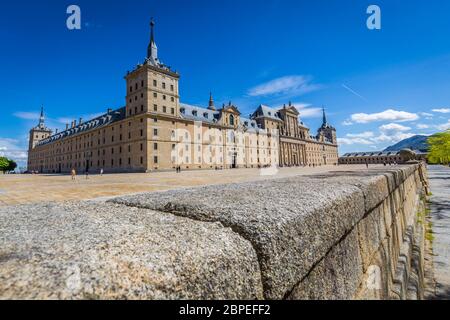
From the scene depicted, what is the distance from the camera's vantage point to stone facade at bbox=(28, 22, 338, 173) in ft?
132

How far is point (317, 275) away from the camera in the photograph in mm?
1172

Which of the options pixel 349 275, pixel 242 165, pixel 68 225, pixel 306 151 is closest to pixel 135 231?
pixel 68 225

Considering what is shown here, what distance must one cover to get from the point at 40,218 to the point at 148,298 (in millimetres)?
959

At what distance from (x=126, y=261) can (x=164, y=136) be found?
42.2 m

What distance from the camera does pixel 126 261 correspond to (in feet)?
2.14

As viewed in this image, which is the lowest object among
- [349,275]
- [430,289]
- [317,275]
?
[430,289]

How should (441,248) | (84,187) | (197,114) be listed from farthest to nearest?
(197,114) → (84,187) → (441,248)

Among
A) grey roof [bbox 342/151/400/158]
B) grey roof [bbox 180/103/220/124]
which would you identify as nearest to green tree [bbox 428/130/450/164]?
grey roof [bbox 180/103/220/124]

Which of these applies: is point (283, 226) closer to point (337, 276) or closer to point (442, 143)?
point (337, 276)

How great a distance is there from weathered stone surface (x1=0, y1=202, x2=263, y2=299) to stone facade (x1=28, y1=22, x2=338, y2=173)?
38.0 meters

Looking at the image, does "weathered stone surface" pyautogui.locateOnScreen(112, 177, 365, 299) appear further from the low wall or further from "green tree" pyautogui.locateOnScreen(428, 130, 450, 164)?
"green tree" pyautogui.locateOnScreen(428, 130, 450, 164)

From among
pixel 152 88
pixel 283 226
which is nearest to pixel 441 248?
pixel 283 226

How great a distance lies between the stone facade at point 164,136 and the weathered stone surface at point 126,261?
3796 centimetres
